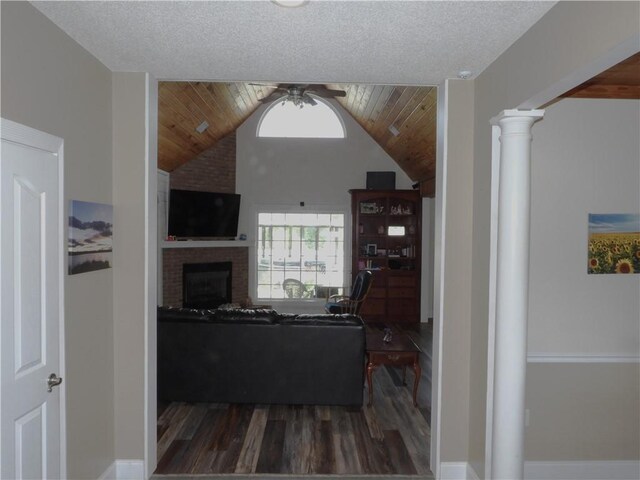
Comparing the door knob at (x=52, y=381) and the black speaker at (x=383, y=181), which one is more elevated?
the black speaker at (x=383, y=181)

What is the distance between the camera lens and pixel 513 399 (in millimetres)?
2463

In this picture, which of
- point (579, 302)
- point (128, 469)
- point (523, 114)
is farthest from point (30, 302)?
point (579, 302)

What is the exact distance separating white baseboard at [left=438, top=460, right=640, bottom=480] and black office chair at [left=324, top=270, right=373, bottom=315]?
4.34 metres

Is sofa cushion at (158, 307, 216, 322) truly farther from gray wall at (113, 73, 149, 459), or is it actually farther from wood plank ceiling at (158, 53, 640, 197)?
wood plank ceiling at (158, 53, 640, 197)

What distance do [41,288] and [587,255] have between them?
134 inches

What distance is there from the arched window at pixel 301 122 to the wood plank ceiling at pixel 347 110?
530mm

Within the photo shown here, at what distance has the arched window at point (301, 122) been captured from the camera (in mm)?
8797

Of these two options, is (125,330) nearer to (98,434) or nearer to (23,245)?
(98,434)

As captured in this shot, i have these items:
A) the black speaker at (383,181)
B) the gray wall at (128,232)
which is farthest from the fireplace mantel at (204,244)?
the gray wall at (128,232)

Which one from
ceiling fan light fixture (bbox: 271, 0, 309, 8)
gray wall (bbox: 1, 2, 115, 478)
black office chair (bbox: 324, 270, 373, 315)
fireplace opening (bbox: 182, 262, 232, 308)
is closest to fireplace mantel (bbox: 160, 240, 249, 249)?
fireplace opening (bbox: 182, 262, 232, 308)

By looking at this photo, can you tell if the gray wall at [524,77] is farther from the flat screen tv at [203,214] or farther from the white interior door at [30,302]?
the flat screen tv at [203,214]

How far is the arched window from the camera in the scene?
8.80 m

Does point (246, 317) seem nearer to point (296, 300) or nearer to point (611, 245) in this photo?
point (611, 245)

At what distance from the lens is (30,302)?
6.91ft
